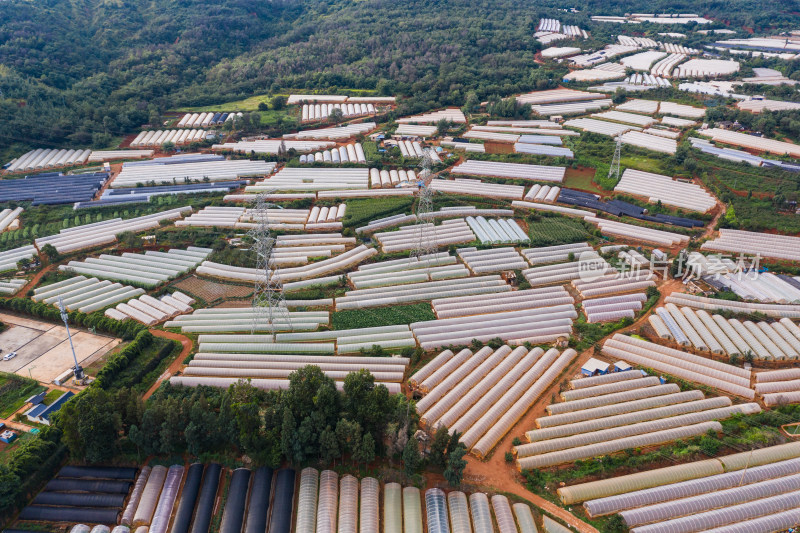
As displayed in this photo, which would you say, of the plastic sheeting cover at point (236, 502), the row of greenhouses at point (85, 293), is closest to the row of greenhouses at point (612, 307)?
the plastic sheeting cover at point (236, 502)

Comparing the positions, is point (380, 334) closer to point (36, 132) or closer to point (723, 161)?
point (723, 161)

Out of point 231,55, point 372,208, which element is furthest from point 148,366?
point 231,55

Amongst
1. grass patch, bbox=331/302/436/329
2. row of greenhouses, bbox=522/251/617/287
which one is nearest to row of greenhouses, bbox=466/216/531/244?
row of greenhouses, bbox=522/251/617/287

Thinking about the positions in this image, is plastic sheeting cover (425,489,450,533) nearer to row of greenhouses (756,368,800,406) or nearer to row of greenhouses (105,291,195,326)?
row of greenhouses (756,368,800,406)

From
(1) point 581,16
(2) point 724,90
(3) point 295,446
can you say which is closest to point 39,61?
(3) point 295,446

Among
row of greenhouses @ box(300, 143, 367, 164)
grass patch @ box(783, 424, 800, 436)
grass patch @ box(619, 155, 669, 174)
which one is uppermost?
grass patch @ box(619, 155, 669, 174)
